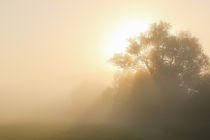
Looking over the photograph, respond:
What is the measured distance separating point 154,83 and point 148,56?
486 cm

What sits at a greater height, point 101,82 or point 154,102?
point 101,82

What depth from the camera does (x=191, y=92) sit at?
40.3 m

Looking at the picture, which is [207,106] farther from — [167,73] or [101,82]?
[101,82]

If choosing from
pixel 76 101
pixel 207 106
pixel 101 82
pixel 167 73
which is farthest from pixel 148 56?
pixel 76 101

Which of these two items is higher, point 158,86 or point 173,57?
point 173,57

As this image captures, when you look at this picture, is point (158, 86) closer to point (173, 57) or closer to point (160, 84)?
point (160, 84)

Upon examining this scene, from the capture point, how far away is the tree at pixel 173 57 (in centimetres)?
4134

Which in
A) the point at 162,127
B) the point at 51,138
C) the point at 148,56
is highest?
the point at 148,56

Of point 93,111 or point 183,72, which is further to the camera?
point 93,111

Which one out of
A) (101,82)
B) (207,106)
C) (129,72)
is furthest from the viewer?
(101,82)

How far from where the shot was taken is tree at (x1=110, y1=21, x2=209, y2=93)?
41.3 metres

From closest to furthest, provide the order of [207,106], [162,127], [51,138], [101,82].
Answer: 1. [51,138]
2. [162,127]
3. [207,106]
4. [101,82]

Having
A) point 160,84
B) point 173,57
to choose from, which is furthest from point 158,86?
point 173,57

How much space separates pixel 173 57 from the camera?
139ft
